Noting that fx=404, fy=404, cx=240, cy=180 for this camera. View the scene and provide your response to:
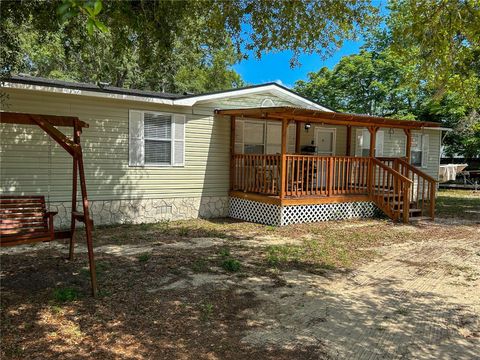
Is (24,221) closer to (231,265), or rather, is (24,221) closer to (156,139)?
(231,265)

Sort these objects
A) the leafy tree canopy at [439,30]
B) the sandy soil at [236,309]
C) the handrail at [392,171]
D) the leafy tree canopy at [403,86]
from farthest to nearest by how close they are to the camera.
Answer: the leafy tree canopy at [403,86], the handrail at [392,171], the leafy tree canopy at [439,30], the sandy soil at [236,309]

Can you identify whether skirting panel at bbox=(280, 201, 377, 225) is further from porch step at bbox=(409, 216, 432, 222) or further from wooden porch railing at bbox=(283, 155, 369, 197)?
porch step at bbox=(409, 216, 432, 222)

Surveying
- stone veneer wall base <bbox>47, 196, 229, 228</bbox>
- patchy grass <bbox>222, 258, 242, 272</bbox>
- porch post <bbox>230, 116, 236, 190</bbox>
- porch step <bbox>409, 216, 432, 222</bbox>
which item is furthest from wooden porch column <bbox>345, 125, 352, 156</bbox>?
patchy grass <bbox>222, 258, 242, 272</bbox>

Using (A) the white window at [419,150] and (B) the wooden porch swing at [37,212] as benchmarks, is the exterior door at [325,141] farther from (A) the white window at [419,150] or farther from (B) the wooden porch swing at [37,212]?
(B) the wooden porch swing at [37,212]

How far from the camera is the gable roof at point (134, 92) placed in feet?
25.6

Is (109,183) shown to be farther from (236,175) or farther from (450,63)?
(450,63)

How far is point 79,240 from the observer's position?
742 centimetres

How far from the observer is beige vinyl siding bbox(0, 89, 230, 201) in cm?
798

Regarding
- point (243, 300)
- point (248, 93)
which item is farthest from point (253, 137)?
point (243, 300)

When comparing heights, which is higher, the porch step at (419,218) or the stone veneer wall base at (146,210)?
the stone veneer wall base at (146,210)

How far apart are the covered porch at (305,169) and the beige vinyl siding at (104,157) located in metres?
0.72

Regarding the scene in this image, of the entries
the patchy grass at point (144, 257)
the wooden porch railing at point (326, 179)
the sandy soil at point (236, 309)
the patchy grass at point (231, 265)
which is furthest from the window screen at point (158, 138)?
the patchy grass at point (231, 265)

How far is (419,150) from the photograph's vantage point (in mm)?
15961

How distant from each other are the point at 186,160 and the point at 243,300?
6.22 metres
